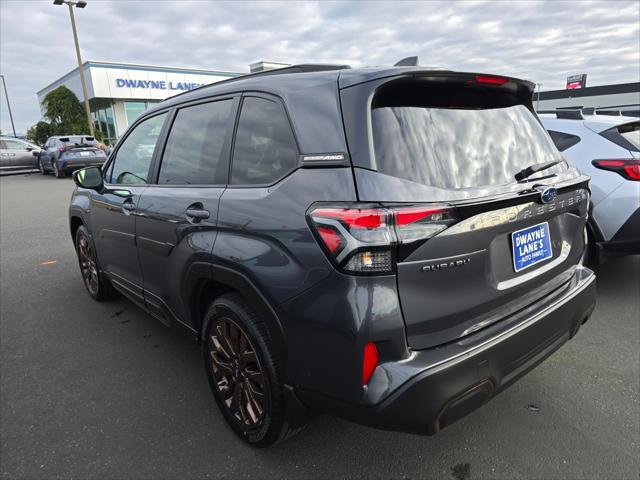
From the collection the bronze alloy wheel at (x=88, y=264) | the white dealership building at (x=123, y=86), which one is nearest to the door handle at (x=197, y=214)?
the bronze alloy wheel at (x=88, y=264)

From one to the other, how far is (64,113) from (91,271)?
107 feet

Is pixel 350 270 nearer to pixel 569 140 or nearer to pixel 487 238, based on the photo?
pixel 487 238

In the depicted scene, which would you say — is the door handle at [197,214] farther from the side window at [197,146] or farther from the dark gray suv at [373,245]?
the side window at [197,146]

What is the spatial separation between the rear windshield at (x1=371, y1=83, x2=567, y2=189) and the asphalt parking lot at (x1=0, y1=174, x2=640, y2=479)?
1.36 meters

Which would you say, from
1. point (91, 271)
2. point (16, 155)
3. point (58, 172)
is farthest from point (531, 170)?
point (16, 155)

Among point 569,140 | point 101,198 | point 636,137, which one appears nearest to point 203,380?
point 101,198

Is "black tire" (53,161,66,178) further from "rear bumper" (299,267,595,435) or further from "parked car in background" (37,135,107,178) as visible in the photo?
"rear bumper" (299,267,595,435)

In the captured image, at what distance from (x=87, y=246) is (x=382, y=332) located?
377 centimetres

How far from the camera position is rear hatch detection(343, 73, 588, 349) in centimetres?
169

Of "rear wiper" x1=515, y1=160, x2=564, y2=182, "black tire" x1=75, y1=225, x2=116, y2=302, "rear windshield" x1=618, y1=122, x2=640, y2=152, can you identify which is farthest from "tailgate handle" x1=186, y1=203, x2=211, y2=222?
"rear windshield" x1=618, y1=122, x2=640, y2=152

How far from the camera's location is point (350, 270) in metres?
1.64

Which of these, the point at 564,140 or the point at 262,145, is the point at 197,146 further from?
the point at 564,140

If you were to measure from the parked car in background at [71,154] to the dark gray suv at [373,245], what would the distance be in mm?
16966

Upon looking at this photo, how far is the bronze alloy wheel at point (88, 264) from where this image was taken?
4312 millimetres
